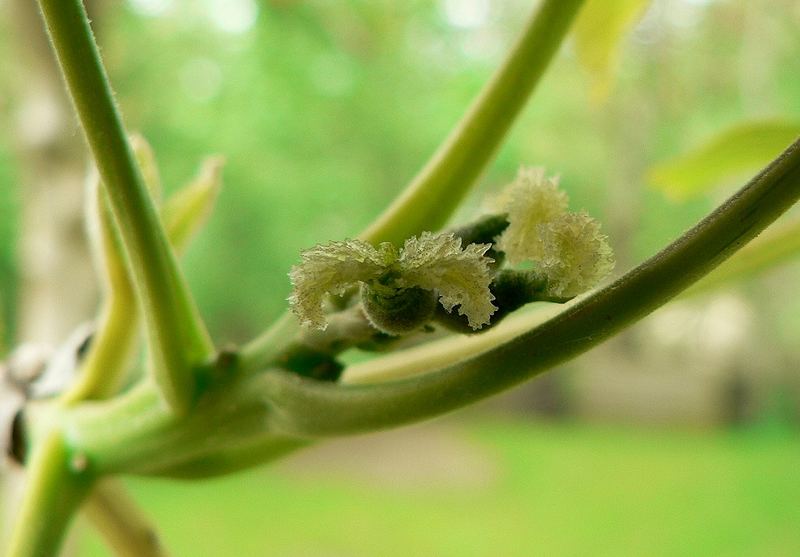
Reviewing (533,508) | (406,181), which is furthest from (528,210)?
(533,508)

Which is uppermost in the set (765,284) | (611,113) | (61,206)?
(611,113)

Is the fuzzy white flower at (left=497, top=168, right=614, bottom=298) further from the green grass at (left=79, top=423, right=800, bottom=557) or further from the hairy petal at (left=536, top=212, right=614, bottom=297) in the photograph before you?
the green grass at (left=79, top=423, right=800, bottom=557)

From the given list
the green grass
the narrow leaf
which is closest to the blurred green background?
the green grass

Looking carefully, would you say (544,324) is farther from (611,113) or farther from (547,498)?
(611,113)

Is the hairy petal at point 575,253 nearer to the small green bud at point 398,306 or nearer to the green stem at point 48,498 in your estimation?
the small green bud at point 398,306

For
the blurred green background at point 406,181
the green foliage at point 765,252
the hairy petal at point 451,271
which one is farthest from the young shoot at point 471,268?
the blurred green background at point 406,181

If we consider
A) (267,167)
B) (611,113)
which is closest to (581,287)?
(267,167)

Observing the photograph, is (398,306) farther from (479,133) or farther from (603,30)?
(603,30)
